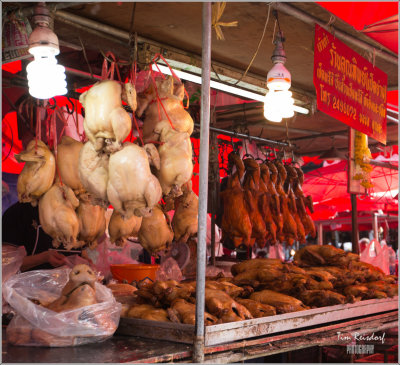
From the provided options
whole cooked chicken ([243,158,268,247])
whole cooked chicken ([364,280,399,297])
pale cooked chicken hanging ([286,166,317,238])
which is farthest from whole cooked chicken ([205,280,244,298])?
pale cooked chicken hanging ([286,166,317,238])

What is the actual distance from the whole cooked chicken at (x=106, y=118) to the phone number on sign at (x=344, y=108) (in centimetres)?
182

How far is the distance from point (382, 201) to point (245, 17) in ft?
29.6

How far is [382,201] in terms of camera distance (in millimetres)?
11414

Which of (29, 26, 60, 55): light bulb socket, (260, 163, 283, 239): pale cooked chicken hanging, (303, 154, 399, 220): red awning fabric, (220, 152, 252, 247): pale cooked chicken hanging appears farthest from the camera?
(303, 154, 399, 220): red awning fabric

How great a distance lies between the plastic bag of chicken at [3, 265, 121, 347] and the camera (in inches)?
87.7

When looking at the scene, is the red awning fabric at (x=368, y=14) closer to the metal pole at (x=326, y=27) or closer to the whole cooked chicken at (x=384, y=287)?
the metal pole at (x=326, y=27)

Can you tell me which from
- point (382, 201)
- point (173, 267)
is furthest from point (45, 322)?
point (382, 201)

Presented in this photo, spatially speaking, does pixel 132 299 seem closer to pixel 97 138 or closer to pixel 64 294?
pixel 64 294

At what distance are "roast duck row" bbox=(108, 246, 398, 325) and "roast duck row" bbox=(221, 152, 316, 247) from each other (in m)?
0.30

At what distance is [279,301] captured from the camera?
2.98 m

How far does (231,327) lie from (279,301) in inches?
27.0

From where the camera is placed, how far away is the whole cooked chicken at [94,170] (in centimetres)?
210

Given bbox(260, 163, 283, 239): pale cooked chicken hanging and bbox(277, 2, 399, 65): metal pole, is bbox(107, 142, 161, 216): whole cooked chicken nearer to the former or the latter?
bbox(277, 2, 399, 65): metal pole

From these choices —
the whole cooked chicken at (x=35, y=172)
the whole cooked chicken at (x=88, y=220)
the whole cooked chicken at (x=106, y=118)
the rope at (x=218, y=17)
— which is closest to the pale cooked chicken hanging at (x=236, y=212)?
the whole cooked chicken at (x=88, y=220)
